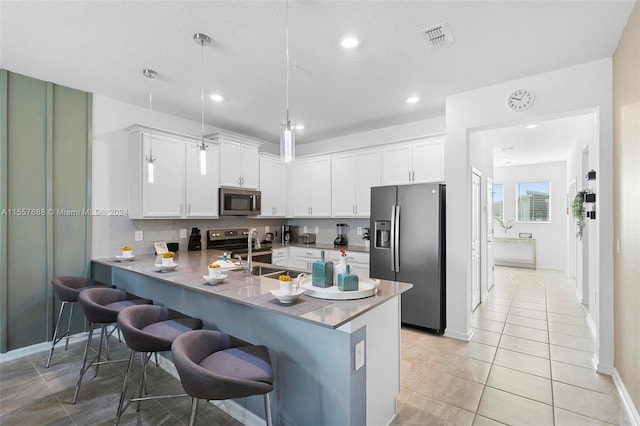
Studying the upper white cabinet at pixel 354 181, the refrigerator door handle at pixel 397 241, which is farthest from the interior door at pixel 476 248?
the upper white cabinet at pixel 354 181

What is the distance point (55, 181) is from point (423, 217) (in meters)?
3.98

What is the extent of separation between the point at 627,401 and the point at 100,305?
3869 mm

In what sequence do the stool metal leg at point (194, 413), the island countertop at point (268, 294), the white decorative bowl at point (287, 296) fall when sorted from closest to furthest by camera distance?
the stool metal leg at point (194, 413), the island countertop at point (268, 294), the white decorative bowl at point (287, 296)

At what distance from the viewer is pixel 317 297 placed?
1.83 meters

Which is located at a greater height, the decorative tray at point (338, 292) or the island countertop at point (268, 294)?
the decorative tray at point (338, 292)

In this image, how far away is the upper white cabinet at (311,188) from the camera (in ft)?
16.4

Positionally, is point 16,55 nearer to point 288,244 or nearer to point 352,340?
point 352,340

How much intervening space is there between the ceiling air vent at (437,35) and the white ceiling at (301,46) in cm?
5

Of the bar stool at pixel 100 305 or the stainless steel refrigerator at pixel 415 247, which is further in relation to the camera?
the stainless steel refrigerator at pixel 415 247

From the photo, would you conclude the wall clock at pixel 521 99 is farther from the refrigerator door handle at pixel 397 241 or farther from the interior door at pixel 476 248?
the refrigerator door handle at pixel 397 241

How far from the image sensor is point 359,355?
5.33ft

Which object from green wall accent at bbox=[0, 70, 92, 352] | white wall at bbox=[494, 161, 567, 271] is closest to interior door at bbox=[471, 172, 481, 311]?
white wall at bbox=[494, 161, 567, 271]

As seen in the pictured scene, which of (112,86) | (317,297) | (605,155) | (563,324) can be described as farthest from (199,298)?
(563,324)

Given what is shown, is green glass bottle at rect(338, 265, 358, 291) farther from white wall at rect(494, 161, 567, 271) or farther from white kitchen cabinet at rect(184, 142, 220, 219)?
white wall at rect(494, 161, 567, 271)
